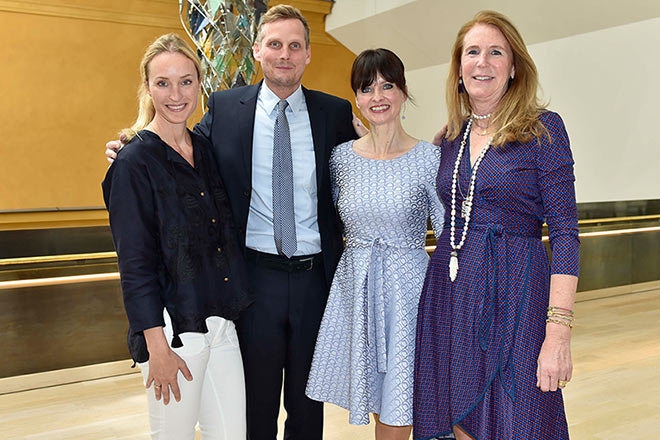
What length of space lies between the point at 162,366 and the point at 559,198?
1130 millimetres

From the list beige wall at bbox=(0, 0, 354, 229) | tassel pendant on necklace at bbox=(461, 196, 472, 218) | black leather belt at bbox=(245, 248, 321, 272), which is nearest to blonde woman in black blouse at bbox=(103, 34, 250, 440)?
black leather belt at bbox=(245, 248, 321, 272)

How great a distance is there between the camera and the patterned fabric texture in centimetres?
166

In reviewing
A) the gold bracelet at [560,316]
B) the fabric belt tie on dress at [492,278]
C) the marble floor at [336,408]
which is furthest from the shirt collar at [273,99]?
the marble floor at [336,408]

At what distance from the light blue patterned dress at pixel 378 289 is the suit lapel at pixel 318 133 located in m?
0.15

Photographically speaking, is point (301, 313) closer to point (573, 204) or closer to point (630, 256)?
point (573, 204)

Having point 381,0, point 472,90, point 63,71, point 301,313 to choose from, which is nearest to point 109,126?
point 63,71

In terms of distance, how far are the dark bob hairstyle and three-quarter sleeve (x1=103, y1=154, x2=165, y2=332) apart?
82cm

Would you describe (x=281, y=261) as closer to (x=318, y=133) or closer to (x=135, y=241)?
(x=318, y=133)

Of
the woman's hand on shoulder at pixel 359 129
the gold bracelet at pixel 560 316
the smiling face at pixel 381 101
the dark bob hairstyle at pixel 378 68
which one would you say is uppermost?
the dark bob hairstyle at pixel 378 68

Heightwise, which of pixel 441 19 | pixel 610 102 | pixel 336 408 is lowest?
pixel 336 408

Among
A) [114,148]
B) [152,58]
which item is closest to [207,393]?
[114,148]

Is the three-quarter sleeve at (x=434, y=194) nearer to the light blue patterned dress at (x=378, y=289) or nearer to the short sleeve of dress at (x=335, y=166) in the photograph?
the light blue patterned dress at (x=378, y=289)

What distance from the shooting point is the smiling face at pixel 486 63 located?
1.79 m

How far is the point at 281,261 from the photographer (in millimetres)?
2264
